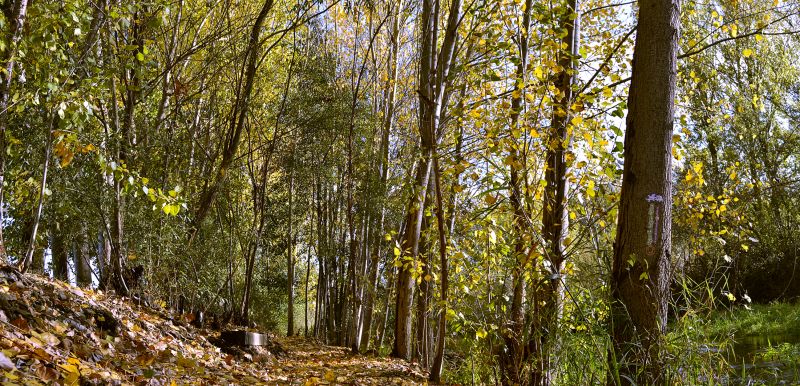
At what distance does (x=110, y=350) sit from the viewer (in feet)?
14.9

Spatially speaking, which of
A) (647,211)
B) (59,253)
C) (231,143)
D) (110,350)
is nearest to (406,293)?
(231,143)

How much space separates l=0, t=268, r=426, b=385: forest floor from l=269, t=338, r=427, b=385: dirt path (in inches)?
0.7

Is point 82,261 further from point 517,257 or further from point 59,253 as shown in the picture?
point 517,257

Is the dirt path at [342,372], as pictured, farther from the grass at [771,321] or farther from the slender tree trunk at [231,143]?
the grass at [771,321]

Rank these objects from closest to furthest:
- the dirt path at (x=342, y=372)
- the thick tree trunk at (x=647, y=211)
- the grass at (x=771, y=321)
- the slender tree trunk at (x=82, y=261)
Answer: the thick tree trunk at (x=647, y=211) < the dirt path at (x=342, y=372) < the slender tree trunk at (x=82, y=261) < the grass at (x=771, y=321)

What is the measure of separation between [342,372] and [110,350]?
3647 millimetres

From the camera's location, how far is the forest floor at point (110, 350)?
10.6 ft

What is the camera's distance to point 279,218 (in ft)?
56.1

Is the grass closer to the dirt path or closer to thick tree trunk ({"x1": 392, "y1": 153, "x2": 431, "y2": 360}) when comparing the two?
thick tree trunk ({"x1": 392, "y1": 153, "x2": 431, "y2": 360})

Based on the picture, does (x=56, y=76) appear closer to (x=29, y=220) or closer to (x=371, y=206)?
(x=29, y=220)

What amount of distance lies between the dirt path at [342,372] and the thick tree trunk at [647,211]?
105 inches

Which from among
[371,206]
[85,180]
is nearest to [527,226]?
[85,180]

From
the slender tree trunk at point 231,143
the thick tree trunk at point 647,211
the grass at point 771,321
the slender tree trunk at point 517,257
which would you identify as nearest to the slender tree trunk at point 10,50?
the slender tree trunk at point 231,143

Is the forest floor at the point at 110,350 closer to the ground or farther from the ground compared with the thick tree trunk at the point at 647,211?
closer to the ground
